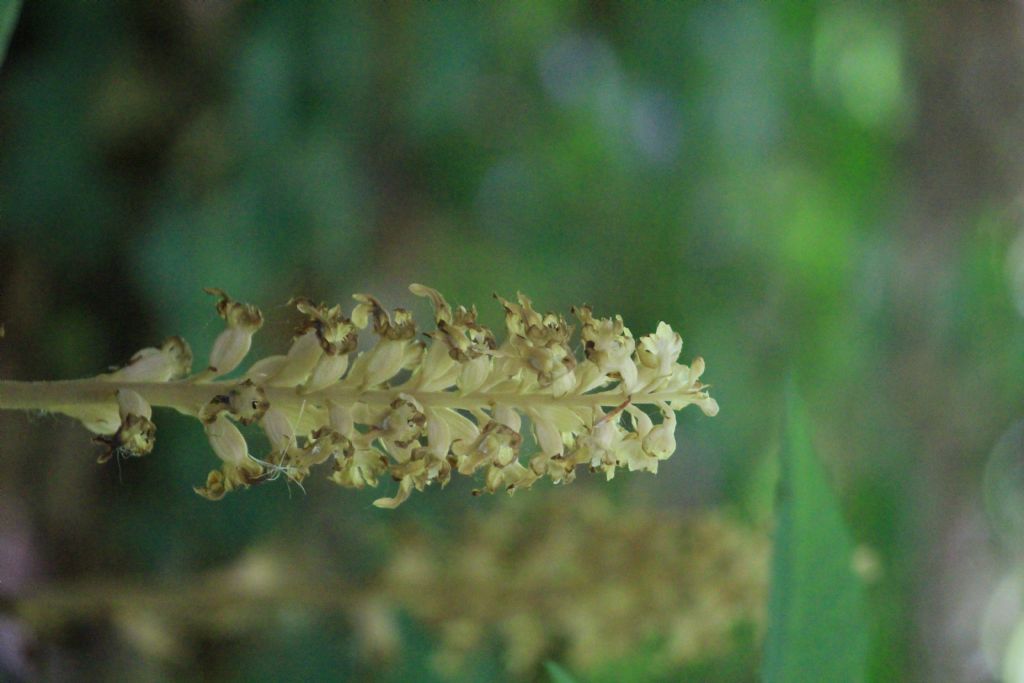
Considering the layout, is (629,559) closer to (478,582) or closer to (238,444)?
(478,582)

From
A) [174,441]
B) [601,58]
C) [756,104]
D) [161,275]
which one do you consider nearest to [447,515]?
[174,441]

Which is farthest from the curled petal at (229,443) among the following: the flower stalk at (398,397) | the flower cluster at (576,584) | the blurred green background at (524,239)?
the flower cluster at (576,584)

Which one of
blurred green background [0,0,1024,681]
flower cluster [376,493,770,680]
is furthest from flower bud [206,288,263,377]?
flower cluster [376,493,770,680]

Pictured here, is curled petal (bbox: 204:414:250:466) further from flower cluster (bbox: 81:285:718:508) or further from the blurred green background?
the blurred green background

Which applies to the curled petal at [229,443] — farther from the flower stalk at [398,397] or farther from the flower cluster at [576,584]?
the flower cluster at [576,584]

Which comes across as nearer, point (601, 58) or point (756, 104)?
point (601, 58)

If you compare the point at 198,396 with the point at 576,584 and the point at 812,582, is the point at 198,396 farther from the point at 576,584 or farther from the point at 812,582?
the point at 576,584

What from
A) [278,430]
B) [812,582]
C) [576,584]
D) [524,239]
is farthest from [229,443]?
[524,239]
